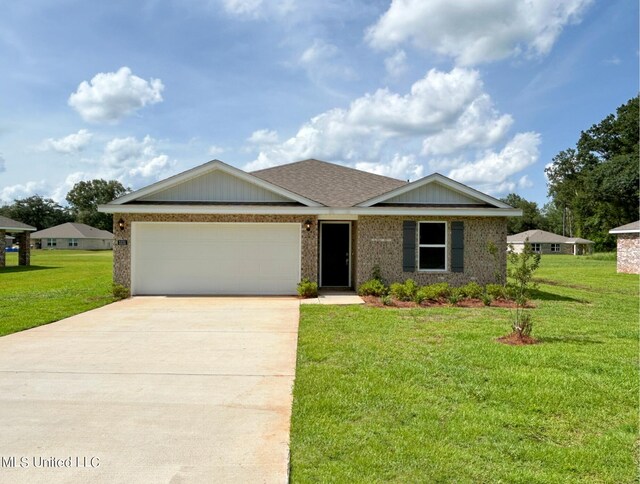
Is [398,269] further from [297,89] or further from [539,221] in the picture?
[539,221]

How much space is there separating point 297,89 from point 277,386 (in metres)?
12.8

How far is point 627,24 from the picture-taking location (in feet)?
38.3

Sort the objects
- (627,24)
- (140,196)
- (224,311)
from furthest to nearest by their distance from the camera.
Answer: (140,196)
(627,24)
(224,311)

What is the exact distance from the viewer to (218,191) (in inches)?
539

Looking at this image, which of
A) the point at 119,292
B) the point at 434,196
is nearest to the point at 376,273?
the point at 434,196

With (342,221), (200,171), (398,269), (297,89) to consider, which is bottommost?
(398,269)

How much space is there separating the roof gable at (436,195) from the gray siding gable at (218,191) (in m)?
3.16

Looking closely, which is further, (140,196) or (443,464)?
(140,196)

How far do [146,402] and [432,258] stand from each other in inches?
410

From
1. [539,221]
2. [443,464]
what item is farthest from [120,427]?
[539,221]

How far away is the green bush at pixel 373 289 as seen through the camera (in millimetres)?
12812

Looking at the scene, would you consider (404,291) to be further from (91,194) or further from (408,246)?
(91,194)

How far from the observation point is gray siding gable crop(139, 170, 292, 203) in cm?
1364

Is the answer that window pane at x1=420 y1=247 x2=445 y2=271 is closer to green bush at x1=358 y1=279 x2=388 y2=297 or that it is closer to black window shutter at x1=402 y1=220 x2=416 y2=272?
black window shutter at x1=402 y1=220 x2=416 y2=272
